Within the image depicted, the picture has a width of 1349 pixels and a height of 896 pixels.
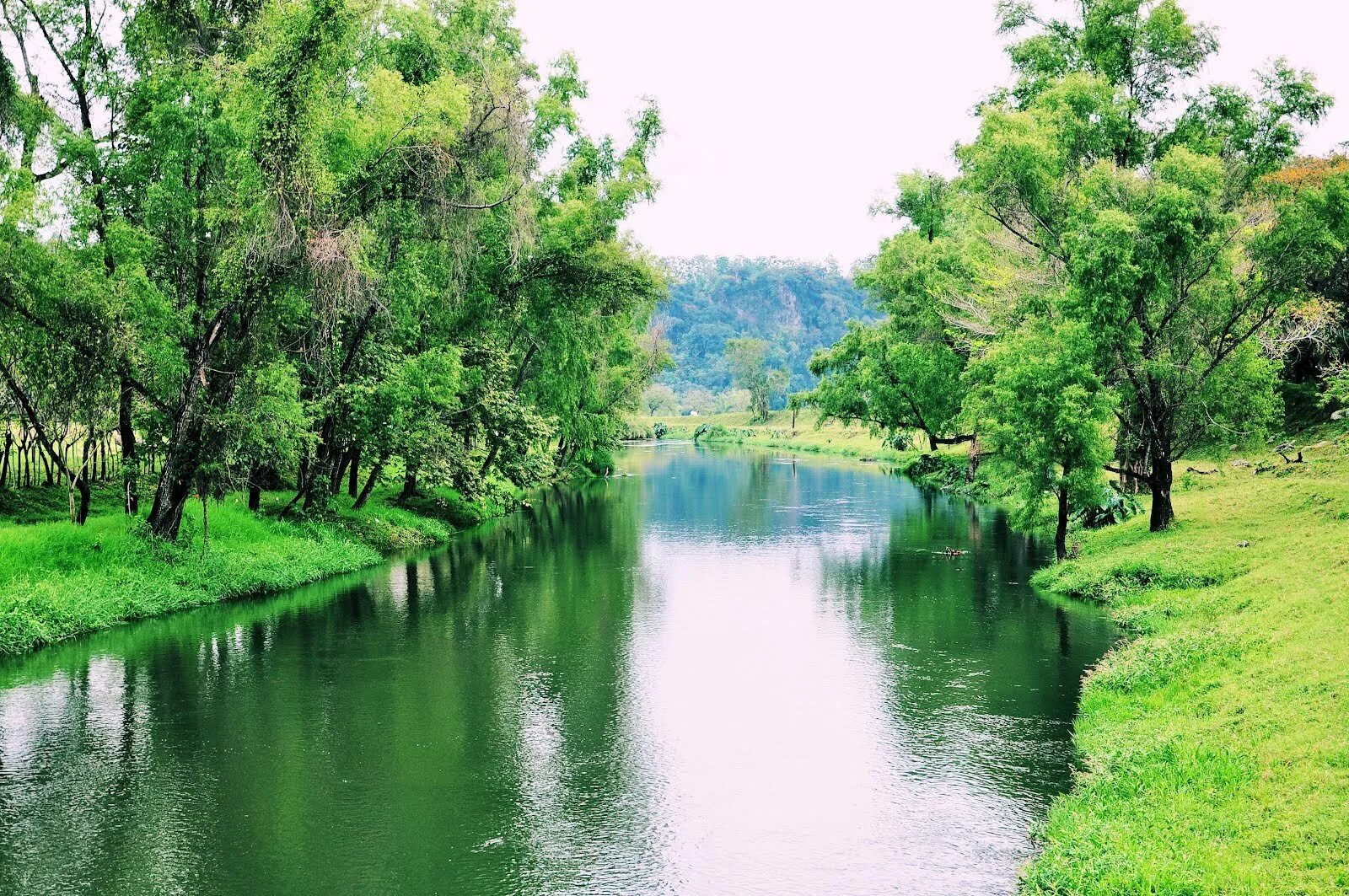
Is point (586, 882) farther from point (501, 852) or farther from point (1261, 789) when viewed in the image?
point (1261, 789)

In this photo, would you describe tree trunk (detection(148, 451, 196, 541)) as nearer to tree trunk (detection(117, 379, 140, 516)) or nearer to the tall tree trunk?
tree trunk (detection(117, 379, 140, 516))

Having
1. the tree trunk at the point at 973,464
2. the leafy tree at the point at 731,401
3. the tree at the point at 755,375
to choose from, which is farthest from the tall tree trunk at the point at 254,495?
the leafy tree at the point at 731,401

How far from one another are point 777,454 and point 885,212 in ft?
115

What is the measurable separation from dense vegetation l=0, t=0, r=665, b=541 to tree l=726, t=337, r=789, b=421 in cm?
9414

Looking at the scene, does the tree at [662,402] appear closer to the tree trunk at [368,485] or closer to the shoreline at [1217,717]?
the tree trunk at [368,485]

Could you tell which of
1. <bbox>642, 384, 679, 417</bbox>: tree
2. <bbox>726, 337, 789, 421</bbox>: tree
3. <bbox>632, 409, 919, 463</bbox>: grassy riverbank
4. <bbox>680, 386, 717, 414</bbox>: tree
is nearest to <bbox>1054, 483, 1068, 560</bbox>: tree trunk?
<bbox>632, 409, 919, 463</bbox>: grassy riverbank

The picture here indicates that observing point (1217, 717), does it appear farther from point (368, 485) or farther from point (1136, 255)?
point (368, 485)

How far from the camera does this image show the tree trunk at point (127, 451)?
2314 centimetres

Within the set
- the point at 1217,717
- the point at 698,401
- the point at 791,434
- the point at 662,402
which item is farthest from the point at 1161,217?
the point at 698,401

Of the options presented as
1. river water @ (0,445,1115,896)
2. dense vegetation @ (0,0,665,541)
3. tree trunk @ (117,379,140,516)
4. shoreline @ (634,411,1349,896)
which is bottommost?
river water @ (0,445,1115,896)

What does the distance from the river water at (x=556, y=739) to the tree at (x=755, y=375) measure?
97.6m

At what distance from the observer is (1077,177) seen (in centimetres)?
2866

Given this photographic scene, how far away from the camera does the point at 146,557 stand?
73.8 ft

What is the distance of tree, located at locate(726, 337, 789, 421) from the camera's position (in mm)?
124125
